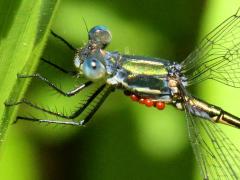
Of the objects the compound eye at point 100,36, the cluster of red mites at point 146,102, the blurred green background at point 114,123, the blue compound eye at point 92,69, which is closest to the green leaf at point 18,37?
the blue compound eye at point 92,69

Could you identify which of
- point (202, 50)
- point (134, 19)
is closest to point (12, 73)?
point (202, 50)

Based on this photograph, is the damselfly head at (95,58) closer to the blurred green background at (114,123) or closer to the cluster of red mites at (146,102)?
the cluster of red mites at (146,102)

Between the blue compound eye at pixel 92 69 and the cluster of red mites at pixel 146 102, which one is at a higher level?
the blue compound eye at pixel 92 69

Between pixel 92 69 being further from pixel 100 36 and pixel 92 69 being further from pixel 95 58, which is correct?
pixel 100 36

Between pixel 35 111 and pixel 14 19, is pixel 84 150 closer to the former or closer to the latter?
pixel 35 111

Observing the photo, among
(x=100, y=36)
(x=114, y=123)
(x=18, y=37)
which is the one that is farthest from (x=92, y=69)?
(x=18, y=37)
